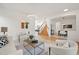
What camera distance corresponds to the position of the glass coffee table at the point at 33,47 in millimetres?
1791

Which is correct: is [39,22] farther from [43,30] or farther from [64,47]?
[64,47]

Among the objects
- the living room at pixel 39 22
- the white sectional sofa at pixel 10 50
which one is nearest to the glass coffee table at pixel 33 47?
the living room at pixel 39 22

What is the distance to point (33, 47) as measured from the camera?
5.94 ft

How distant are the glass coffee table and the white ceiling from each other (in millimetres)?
461

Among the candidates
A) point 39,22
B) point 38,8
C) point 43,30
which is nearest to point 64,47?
point 43,30

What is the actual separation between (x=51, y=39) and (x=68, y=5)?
59cm

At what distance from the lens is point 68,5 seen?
5.74 feet

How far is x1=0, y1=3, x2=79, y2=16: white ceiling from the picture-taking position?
1741 millimetres

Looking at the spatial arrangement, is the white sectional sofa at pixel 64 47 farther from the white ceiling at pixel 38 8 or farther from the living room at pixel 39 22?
the white ceiling at pixel 38 8

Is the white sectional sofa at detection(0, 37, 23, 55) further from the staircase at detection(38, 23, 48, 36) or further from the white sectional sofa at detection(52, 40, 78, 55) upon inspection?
the white sectional sofa at detection(52, 40, 78, 55)

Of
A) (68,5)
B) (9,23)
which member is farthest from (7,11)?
(68,5)

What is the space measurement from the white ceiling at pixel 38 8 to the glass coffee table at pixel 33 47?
46 cm

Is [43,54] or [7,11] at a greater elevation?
[7,11]

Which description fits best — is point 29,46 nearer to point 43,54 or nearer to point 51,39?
point 43,54
